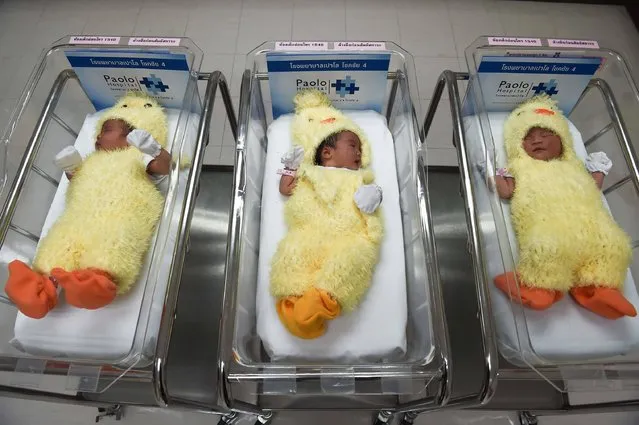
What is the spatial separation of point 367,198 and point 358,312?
0.33 m

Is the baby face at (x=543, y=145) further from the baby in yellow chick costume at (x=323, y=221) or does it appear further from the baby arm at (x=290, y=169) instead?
the baby arm at (x=290, y=169)

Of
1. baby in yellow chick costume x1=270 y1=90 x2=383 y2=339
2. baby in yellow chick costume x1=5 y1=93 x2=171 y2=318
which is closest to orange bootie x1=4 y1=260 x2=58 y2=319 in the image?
baby in yellow chick costume x1=5 y1=93 x2=171 y2=318

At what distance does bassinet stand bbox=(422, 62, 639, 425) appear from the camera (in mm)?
1078

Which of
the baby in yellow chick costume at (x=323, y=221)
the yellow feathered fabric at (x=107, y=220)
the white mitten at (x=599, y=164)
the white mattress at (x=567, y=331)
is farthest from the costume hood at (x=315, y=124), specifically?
the white mitten at (x=599, y=164)

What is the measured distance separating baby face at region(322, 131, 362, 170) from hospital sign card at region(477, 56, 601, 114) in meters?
0.48

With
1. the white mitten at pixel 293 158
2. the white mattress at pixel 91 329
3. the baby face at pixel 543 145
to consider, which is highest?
the baby face at pixel 543 145

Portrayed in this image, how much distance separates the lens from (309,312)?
1.08m

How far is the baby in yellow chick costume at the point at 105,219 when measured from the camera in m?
1.11

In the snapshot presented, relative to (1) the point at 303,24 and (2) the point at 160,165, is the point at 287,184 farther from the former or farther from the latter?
(1) the point at 303,24

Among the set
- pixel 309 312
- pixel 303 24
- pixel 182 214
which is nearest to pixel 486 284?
pixel 309 312

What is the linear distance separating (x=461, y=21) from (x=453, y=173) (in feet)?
4.29

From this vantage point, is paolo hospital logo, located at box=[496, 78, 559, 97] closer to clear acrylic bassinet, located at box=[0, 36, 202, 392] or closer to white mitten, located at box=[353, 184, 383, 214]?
white mitten, located at box=[353, 184, 383, 214]

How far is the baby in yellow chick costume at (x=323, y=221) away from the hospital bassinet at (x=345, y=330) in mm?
96

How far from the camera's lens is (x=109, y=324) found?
3.85 ft
